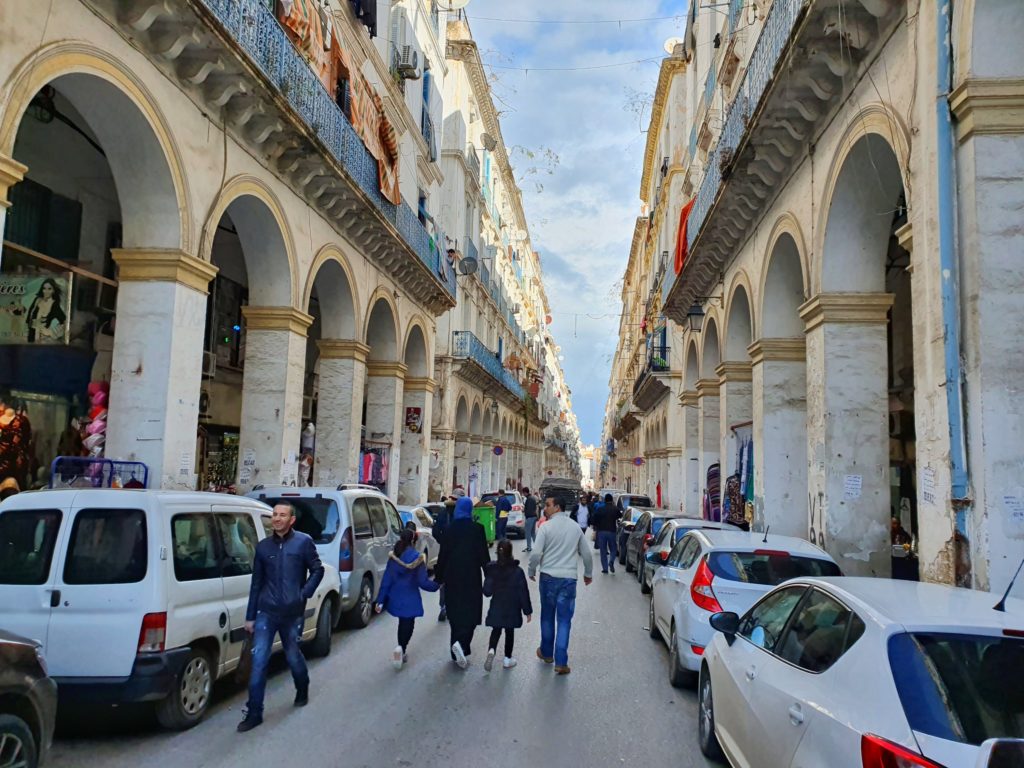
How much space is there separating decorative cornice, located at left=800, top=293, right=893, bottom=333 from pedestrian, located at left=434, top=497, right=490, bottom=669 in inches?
244

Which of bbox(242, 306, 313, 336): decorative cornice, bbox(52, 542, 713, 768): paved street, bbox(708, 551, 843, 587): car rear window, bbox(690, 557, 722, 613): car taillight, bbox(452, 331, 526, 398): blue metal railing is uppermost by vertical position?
bbox(452, 331, 526, 398): blue metal railing

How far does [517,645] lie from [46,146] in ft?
33.2

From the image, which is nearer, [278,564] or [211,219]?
[278,564]

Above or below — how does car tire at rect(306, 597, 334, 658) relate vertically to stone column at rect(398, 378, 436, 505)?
below

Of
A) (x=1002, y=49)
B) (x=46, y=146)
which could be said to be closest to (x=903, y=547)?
(x=1002, y=49)

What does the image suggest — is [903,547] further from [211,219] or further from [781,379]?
[211,219]

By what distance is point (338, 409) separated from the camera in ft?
58.4

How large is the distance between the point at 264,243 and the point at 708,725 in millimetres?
11335

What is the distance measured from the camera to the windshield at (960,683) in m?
2.91

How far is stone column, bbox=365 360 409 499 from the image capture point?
21219 millimetres

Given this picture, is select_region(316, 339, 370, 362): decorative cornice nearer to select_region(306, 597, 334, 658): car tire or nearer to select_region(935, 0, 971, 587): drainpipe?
select_region(306, 597, 334, 658): car tire

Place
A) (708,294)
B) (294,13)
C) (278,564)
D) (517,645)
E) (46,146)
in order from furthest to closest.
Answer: (708,294)
(294,13)
(46,146)
(517,645)
(278,564)

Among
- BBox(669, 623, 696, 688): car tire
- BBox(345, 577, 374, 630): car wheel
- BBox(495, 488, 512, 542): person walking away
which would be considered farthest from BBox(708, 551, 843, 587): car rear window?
BBox(495, 488, 512, 542): person walking away

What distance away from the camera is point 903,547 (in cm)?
1120
